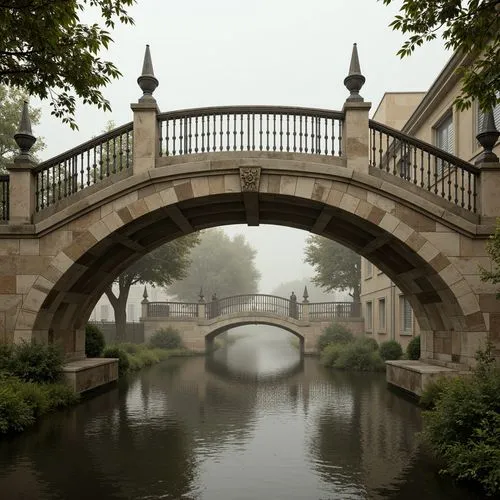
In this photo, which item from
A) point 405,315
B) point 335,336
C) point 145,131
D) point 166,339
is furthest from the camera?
point 166,339

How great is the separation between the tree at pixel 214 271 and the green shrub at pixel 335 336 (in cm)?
2809

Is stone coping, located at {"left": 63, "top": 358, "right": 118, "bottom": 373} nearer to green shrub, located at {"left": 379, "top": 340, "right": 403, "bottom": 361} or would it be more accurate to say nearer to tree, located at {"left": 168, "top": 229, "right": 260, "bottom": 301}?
green shrub, located at {"left": 379, "top": 340, "right": 403, "bottom": 361}

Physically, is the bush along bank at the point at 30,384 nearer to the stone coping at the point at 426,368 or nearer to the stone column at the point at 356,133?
the stone column at the point at 356,133

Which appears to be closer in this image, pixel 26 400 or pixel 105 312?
pixel 26 400

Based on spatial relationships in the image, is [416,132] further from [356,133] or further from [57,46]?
[57,46]

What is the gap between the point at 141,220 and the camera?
12422 millimetres

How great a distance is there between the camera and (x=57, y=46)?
9.05 metres

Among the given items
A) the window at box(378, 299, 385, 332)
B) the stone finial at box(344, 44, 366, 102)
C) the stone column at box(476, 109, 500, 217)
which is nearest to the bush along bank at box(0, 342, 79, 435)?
the stone finial at box(344, 44, 366, 102)

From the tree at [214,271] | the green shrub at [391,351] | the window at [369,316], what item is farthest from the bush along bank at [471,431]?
the tree at [214,271]

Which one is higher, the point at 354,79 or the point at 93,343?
the point at 354,79

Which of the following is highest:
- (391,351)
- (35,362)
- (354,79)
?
(354,79)

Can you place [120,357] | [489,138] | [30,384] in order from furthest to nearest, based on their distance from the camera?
[120,357]
[489,138]
[30,384]

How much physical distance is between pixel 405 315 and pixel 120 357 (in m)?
12.0

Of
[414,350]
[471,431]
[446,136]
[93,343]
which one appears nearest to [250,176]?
[471,431]
